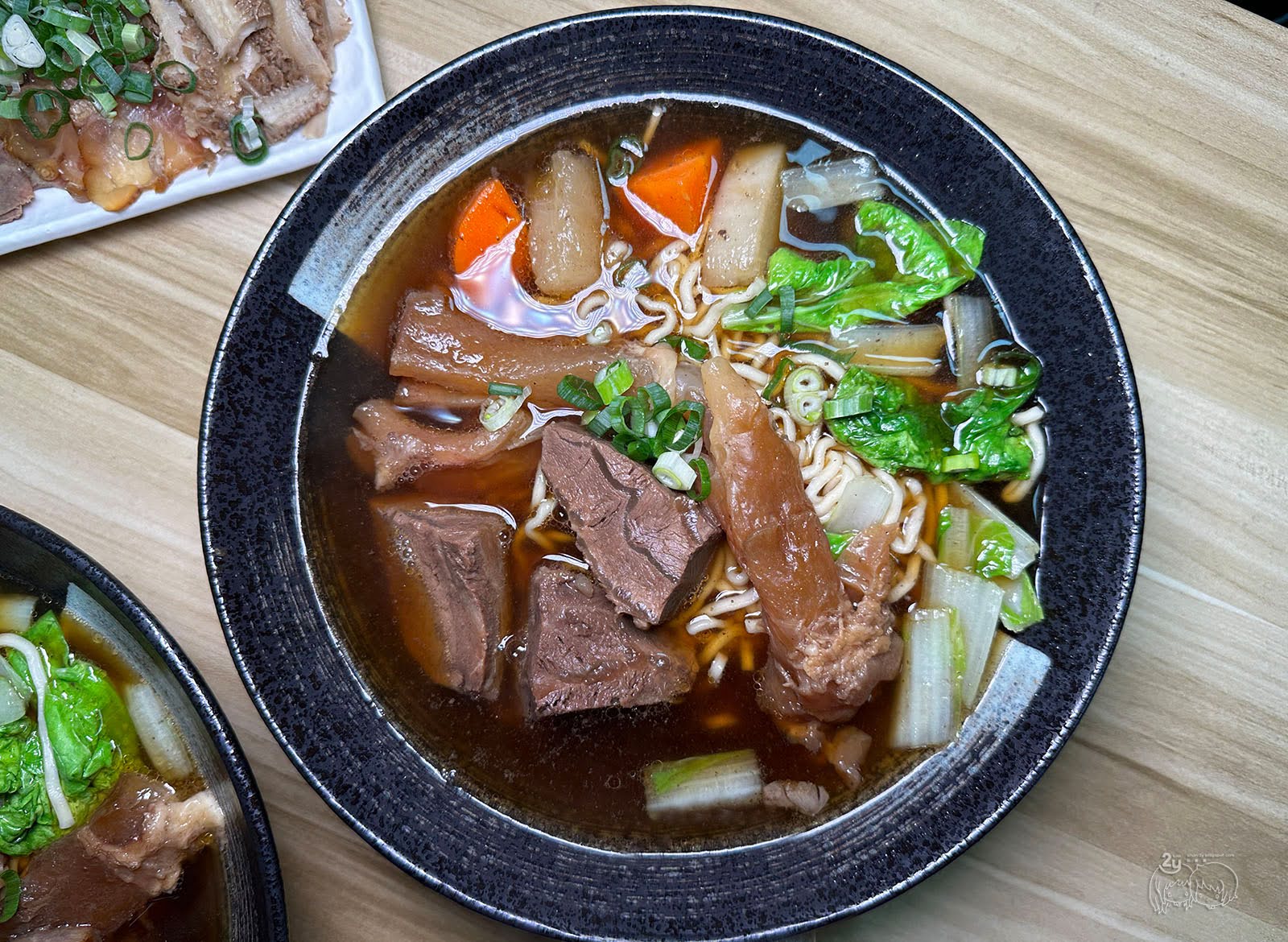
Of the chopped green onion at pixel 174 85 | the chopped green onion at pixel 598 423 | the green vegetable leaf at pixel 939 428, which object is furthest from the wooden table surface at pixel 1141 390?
the chopped green onion at pixel 598 423

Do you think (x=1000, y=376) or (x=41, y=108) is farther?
(x=41, y=108)

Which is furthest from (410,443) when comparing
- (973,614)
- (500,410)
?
(973,614)

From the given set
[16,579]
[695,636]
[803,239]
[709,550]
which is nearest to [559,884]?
[695,636]

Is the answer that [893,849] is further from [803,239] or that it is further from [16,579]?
[16,579]

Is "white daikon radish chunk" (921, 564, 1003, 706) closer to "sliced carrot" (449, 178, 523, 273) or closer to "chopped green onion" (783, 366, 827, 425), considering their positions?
"chopped green onion" (783, 366, 827, 425)

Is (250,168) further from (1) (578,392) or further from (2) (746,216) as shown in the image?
(2) (746,216)

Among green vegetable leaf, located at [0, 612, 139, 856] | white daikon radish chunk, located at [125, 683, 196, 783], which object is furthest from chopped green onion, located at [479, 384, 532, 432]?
green vegetable leaf, located at [0, 612, 139, 856]
